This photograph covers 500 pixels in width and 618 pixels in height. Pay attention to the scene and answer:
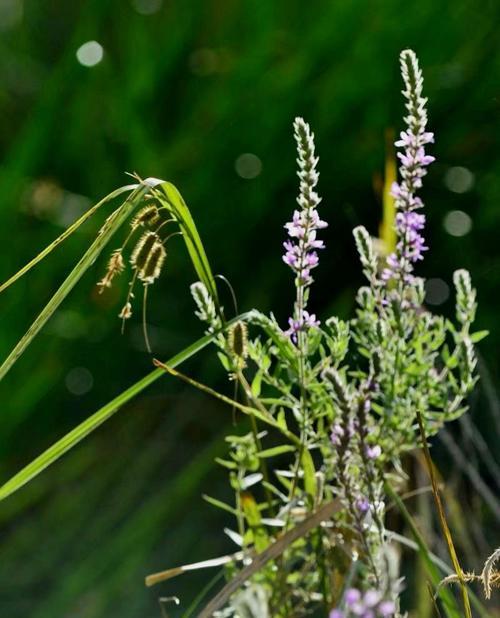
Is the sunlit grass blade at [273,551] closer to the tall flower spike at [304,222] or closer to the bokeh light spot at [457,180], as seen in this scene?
the tall flower spike at [304,222]

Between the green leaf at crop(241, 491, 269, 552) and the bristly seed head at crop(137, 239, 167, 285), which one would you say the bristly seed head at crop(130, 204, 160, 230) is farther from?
the green leaf at crop(241, 491, 269, 552)

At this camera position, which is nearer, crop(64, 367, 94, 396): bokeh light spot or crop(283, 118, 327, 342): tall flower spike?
crop(283, 118, 327, 342): tall flower spike

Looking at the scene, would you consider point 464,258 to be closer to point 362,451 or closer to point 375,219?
point 375,219

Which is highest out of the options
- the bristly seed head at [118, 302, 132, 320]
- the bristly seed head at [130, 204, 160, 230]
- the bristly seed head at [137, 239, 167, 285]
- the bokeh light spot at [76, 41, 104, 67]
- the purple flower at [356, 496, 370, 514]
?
the bokeh light spot at [76, 41, 104, 67]

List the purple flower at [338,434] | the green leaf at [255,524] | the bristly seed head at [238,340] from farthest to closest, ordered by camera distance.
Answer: the green leaf at [255,524], the bristly seed head at [238,340], the purple flower at [338,434]

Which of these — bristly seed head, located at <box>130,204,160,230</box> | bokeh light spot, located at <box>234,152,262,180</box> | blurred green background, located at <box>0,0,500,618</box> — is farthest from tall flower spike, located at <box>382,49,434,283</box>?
bokeh light spot, located at <box>234,152,262,180</box>

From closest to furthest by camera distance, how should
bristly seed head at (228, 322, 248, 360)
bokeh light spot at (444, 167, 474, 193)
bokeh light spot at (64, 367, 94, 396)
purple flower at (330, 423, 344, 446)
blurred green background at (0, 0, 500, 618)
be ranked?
purple flower at (330, 423, 344, 446), bristly seed head at (228, 322, 248, 360), blurred green background at (0, 0, 500, 618), bokeh light spot at (64, 367, 94, 396), bokeh light spot at (444, 167, 474, 193)

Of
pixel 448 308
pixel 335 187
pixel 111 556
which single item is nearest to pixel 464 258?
pixel 448 308

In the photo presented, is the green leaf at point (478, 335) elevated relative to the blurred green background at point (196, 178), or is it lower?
lower

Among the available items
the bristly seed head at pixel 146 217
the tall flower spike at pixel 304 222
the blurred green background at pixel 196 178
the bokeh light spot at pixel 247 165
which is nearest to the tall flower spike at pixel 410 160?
the tall flower spike at pixel 304 222
